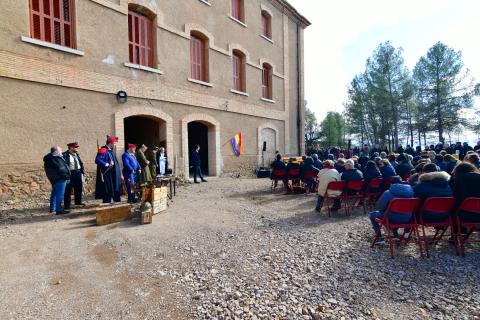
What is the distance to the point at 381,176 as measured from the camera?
672 centimetres

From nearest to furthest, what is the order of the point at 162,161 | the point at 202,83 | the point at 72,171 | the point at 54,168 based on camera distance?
the point at 54,168 → the point at 72,171 → the point at 162,161 → the point at 202,83

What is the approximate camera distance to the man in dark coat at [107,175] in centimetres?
693

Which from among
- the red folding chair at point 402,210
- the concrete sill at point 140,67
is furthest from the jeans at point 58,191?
the red folding chair at point 402,210

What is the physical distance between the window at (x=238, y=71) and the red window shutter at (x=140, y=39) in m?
4.76

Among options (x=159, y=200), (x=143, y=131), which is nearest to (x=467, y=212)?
(x=159, y=200)

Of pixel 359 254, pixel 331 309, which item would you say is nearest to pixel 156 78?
pixel 359 254

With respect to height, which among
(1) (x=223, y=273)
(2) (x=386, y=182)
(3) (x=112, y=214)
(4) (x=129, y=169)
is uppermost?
(4) (x=129, y=169)

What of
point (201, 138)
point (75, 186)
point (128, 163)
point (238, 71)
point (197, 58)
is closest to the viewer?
point (75, 186)

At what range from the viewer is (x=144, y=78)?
9.69 m

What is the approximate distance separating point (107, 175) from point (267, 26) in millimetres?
13131

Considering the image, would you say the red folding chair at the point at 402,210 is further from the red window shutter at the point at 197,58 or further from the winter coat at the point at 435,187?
the red window shutter at the point at 197,58

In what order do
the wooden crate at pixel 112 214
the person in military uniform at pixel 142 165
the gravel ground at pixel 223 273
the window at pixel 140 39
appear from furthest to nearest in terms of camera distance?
1. the window at pixel 140 39
2. the person in military uniform at pixel 142 165
3. the wooden crate at pixel 112 214
4. the gravel ground at pixel 223 273

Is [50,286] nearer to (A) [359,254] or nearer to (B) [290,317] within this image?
(B) [290,317]

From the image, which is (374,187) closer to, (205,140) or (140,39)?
(140,39)
